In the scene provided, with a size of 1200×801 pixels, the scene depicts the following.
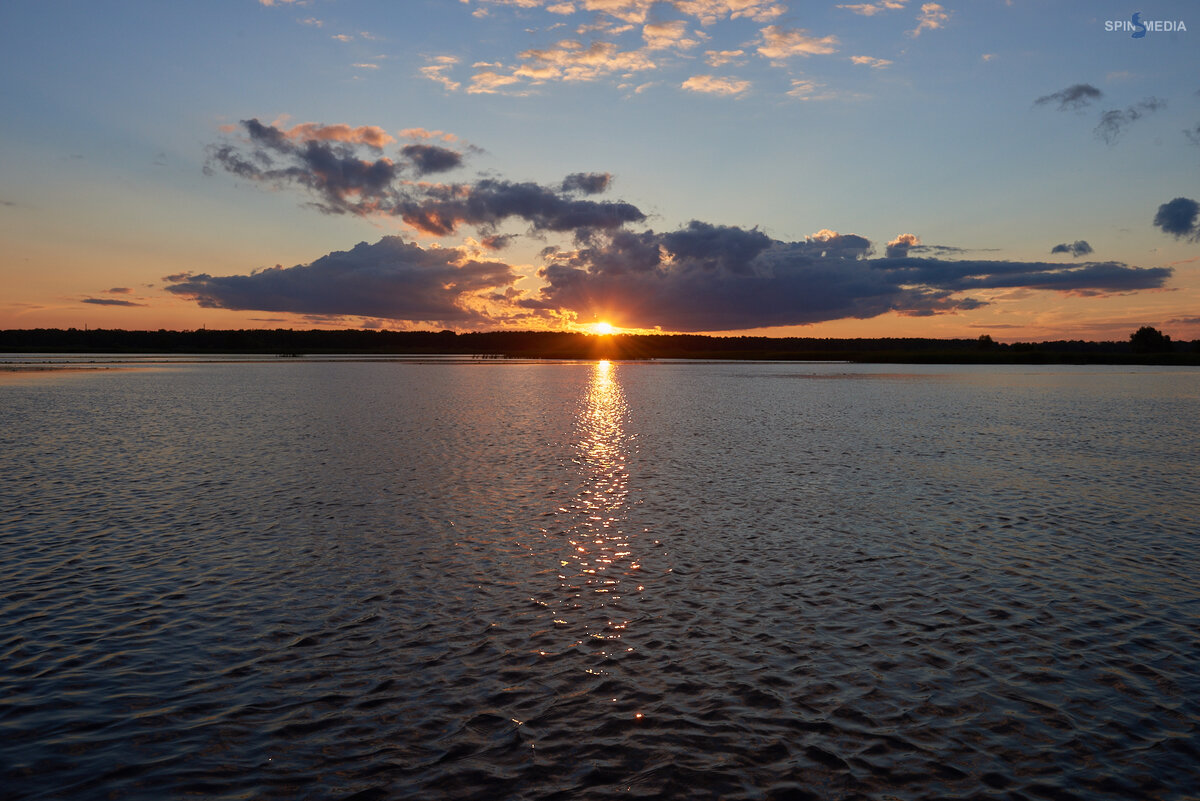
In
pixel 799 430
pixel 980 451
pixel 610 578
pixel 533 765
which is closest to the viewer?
pixel 533 765

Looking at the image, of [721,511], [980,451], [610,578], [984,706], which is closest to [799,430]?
[980,451]

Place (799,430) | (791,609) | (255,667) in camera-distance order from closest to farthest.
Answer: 1. (255,667)
2. (791,609)
3. (799,430)

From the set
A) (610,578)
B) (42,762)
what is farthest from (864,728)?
(42,762)

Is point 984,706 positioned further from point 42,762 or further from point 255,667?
point 42,762

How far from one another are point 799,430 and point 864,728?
47.4 m

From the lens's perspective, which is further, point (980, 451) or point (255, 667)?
point (980, 451)

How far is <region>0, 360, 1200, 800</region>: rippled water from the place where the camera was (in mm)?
10914

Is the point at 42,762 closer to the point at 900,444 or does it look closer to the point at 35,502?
the point at 35,502

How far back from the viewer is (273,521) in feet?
86.5

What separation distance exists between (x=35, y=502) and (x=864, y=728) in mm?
31905

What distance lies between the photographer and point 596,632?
1612 centimetres

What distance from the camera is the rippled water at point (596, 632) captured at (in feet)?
35.8

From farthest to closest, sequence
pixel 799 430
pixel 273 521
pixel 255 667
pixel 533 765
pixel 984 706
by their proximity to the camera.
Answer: pixel 799 430 → pixel 273 521 → pixel 255 667 → pixel 984 706 → pixel 533 765

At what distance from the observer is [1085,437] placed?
53.0 metres
